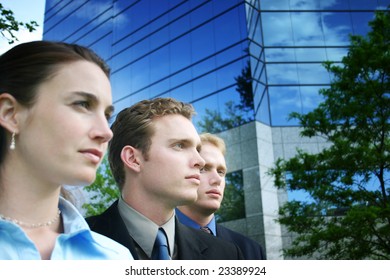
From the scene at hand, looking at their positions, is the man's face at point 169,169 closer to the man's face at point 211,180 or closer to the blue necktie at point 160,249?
the blue necktie at point 160,249

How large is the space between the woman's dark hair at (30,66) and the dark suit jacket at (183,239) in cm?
54

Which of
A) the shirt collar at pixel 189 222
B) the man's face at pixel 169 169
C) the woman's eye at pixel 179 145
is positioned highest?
the woman's eye at pixel 179 145

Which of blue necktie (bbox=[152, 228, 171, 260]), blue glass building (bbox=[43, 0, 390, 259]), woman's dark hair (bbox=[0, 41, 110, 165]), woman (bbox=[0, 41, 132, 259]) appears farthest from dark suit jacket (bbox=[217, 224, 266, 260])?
woman's dark hair (bbox=[0, 41, 110, 165])

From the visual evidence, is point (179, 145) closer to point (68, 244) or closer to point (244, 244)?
point (68, 244)

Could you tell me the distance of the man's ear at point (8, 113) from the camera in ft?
3.55

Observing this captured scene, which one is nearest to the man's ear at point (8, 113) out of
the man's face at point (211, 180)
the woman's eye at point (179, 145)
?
the woman's eye at point (179, 145)

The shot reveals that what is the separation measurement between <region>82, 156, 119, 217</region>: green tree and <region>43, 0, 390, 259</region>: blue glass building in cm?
57

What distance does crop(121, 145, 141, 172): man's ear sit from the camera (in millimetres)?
1581

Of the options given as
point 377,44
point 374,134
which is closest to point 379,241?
point 374,134

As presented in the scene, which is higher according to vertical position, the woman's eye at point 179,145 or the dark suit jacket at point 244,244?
the woman's eye at point 179,145

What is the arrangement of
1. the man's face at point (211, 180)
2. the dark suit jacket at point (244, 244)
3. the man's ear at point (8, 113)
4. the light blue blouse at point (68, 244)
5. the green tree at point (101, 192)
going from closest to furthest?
1. the light blue blouse at point (68, 244)
2. the man's ear at point (8, 113)
3. the man's face at point (211, 180)
4. the dark suit jacket at point (244, 244)
5. the green tree at point (101, 192)

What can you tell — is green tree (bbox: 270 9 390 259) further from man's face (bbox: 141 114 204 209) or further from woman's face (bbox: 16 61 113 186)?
woman's face (bbox: 16 61 113 186)
